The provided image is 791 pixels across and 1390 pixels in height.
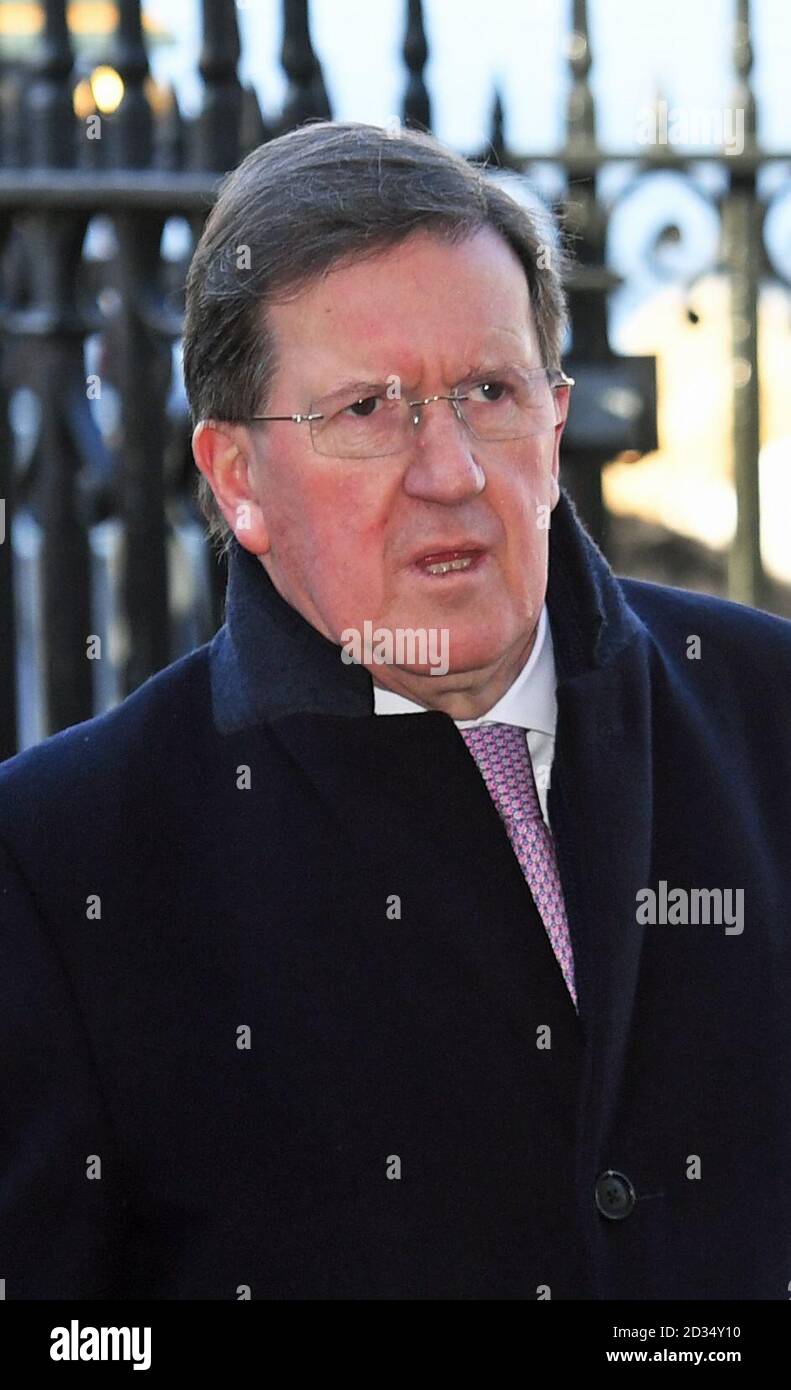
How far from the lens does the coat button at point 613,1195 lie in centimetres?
262

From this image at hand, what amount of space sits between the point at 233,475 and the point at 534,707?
1.57ft

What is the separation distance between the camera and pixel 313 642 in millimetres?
2752

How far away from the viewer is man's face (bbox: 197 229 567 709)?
262 centimetres

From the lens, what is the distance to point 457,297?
8.68 ft

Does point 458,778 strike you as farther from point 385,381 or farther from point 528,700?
point 385,381

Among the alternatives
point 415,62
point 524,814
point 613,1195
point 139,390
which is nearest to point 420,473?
point 524,814

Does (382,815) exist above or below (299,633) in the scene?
below

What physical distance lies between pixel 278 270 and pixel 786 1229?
51.2 inches

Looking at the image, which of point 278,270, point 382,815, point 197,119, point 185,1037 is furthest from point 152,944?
point 197,119

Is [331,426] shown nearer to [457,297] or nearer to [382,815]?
[457,297]

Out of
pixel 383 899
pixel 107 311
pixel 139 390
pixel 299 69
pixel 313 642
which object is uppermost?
pixel 299 69

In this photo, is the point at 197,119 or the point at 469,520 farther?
the point at 197,119

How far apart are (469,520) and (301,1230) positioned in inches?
33.0
